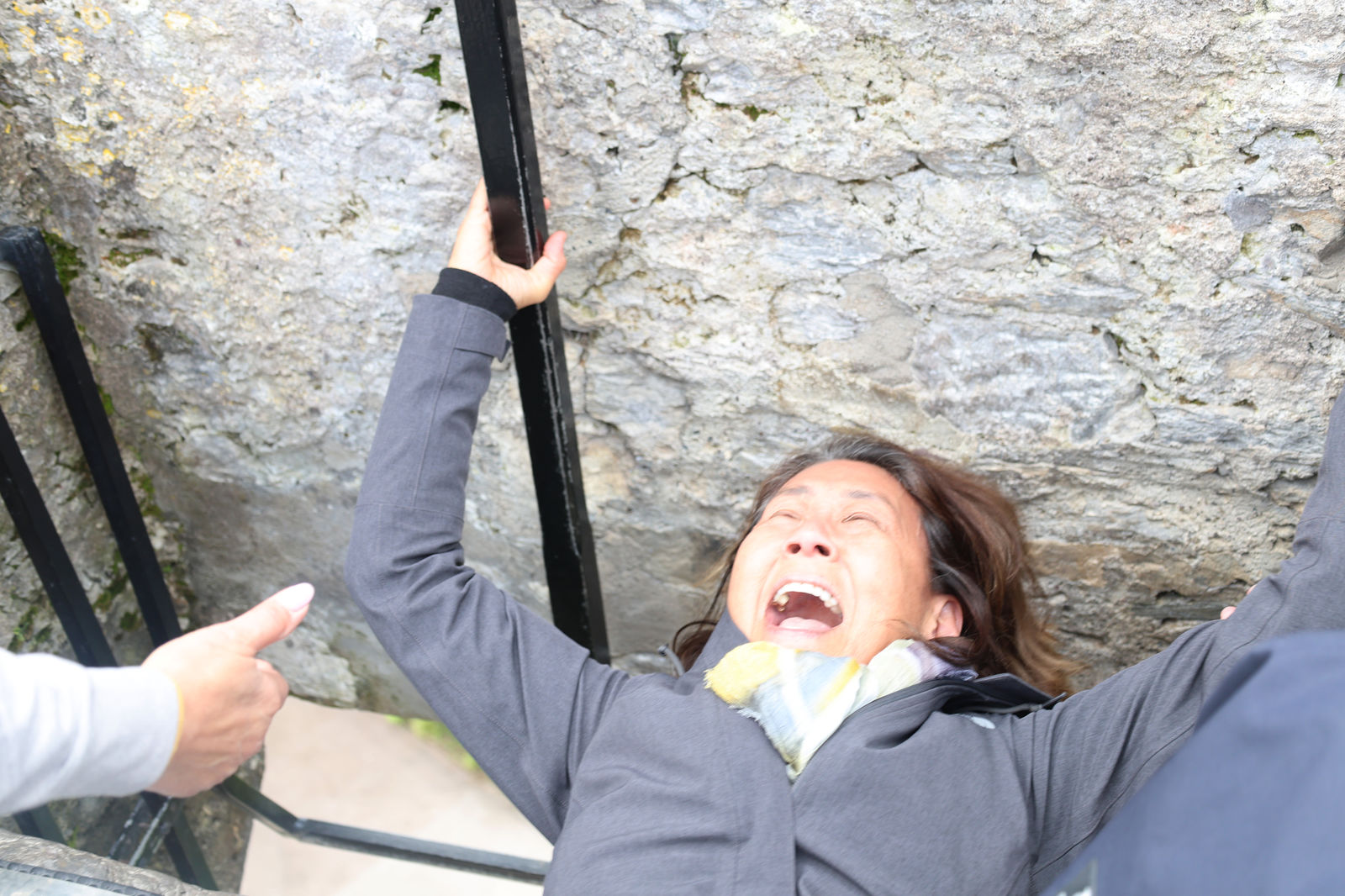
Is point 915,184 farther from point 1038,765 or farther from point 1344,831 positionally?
point 1344,831

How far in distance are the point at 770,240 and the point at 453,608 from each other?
759mm

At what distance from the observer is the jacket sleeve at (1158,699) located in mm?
1127

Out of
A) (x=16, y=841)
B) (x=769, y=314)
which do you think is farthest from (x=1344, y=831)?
(x=16, y=841)

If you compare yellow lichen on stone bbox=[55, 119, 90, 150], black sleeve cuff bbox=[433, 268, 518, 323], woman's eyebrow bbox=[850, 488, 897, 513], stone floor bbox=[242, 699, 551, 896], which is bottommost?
stone floor bbox=[242, 699, 551, 896]

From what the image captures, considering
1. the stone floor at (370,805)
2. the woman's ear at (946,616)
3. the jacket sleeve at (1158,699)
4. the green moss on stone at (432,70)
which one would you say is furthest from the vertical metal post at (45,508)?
the stone floor at (370,805)

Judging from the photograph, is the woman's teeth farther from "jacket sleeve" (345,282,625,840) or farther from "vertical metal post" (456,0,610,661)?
"vertical metal post" (456,0,610,661)

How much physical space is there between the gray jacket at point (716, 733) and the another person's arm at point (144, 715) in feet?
0.65

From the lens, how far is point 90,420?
187cm

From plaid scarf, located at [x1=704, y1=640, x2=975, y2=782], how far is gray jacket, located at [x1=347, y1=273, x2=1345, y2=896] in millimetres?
20

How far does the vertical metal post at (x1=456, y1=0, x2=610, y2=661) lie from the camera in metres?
1.33

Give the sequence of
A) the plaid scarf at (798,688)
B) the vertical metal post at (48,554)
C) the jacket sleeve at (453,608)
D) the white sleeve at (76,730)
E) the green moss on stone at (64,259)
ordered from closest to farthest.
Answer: the white sleeve at (76,730) → the plaid scarf at (798,688) → the jacket sleeve at (453,608) → the vertical metal post at (48,554) → the green moss on stone at (64,259)

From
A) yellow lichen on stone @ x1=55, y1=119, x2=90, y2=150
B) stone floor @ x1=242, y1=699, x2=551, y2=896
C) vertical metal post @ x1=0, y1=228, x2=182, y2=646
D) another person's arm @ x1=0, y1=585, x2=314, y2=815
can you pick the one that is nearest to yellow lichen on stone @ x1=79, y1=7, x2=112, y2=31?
yellow lichen on stone @ x1=55, y1=119, x2=90, y2=150

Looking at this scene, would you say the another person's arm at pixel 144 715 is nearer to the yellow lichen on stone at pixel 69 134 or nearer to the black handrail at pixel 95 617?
the black handrail at pixel 95 617

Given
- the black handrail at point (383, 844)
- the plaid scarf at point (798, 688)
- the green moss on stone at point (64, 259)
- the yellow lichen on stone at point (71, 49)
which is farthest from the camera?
the black handrail at point (383, 844)
